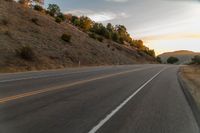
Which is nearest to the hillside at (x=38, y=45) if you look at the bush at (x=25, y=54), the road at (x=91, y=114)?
the bush at (x=25, y=54)

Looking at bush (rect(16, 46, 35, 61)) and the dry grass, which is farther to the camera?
bush (rect(16, 46, 35, 61))

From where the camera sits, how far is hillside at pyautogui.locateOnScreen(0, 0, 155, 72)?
38900mm

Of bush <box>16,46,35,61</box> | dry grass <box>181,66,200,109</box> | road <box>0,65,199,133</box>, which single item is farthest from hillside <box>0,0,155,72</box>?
road <box>0,65,199,133</box>

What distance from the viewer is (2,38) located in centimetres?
4294

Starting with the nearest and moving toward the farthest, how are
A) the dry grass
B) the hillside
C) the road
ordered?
the road < the dry grass < the hillside

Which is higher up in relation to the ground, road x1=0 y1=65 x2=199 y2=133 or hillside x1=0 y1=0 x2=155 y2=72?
hillside x1=0 y1=0 x2=155 y2=72

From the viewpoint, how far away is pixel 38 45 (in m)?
48.7

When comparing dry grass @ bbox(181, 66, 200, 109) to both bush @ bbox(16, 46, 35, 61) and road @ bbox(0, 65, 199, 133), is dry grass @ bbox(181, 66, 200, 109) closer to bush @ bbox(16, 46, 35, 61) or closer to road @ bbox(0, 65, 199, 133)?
road @ bbox(0, 65, 199, 133)

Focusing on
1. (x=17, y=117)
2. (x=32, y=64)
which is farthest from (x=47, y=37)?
(x=17, y=117)

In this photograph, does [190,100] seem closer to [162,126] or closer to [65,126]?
[162,126]

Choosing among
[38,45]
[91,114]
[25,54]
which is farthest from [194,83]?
[38,45]

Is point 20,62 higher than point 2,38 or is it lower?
lower

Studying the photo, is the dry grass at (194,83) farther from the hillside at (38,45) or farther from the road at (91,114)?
the hillside at (38,45)

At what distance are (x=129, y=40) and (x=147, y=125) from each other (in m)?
157
